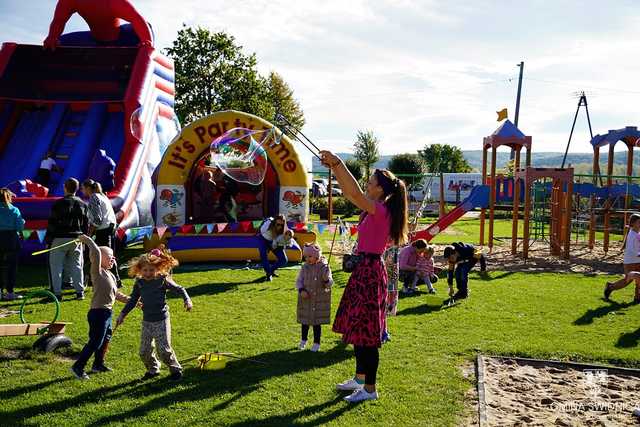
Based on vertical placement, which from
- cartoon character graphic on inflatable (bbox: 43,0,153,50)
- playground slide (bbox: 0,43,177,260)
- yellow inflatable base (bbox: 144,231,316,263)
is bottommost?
yellow inflatable base (bbox: 144,231,316,263)

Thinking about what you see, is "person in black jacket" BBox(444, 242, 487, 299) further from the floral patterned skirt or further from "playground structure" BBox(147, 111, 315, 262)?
the floral patterned skirt

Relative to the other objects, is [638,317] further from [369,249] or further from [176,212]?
[176,212]

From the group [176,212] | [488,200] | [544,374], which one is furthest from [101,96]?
[544,374]

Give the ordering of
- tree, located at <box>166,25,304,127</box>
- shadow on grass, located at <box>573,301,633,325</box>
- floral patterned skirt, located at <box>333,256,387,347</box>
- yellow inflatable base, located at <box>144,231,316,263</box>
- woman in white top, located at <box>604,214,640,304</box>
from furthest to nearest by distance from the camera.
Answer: tree, located at <box>166,25,304,127</box>, yellow inflatable base, located at <box>144,231,316,263</box>, woman in white top, located at <box>604,214,640,304</box>, shadow on grass, located at <box>573,301,633,325</box>, floral patterned skirt, located at <box>333,256,387,347</box>

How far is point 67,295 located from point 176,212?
14.4 ft

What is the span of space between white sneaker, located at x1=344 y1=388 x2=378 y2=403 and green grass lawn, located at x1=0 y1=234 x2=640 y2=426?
67 millimetres

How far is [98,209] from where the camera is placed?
379 inches

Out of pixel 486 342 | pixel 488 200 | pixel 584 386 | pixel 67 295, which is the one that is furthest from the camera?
pixel 488 200

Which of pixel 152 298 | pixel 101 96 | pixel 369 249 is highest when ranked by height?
pixel 101 96

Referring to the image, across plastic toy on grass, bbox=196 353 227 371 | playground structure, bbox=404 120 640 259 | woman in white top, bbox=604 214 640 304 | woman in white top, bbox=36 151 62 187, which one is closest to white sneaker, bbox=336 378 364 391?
plastic toy on grass, bbox=196 353 227 371

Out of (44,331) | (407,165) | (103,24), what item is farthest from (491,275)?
(407,165)

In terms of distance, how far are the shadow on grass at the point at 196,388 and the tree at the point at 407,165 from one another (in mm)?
40209

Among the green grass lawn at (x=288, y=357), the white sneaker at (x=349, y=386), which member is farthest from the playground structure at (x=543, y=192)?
the white sneaker at (x=349, y=386)

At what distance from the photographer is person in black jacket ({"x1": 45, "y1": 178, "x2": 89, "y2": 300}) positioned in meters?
9.08
